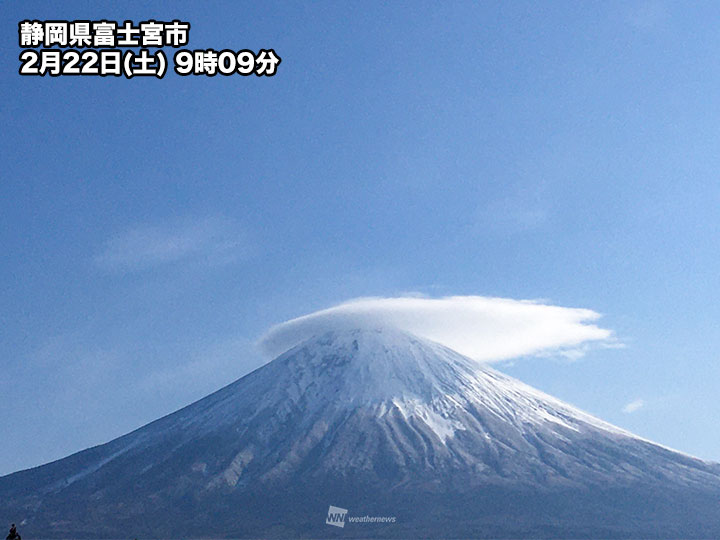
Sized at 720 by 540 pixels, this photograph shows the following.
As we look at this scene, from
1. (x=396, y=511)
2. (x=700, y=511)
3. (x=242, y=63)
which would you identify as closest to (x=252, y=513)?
(x=396, y=511)

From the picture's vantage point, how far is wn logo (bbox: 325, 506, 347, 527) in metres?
185

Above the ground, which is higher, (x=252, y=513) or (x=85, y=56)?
(x=85, y=56)

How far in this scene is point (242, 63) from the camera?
244 feet

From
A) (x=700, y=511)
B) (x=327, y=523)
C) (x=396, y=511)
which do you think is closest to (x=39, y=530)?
(x=327, y=523)

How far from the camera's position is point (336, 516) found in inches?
7451

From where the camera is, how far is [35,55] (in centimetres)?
7231

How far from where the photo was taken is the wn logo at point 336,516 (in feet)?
608

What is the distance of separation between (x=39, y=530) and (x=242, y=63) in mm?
151857

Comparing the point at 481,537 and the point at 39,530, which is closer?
the point at 481,537

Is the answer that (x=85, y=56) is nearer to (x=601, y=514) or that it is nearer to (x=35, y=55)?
(x=35, y=55)

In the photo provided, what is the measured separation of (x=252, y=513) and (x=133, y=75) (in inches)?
5619

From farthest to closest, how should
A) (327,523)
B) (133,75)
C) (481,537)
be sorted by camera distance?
(327,523), (481,537), (133,75)

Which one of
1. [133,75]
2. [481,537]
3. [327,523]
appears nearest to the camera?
[133,75]

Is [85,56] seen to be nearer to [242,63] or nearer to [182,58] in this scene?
[182,58]
